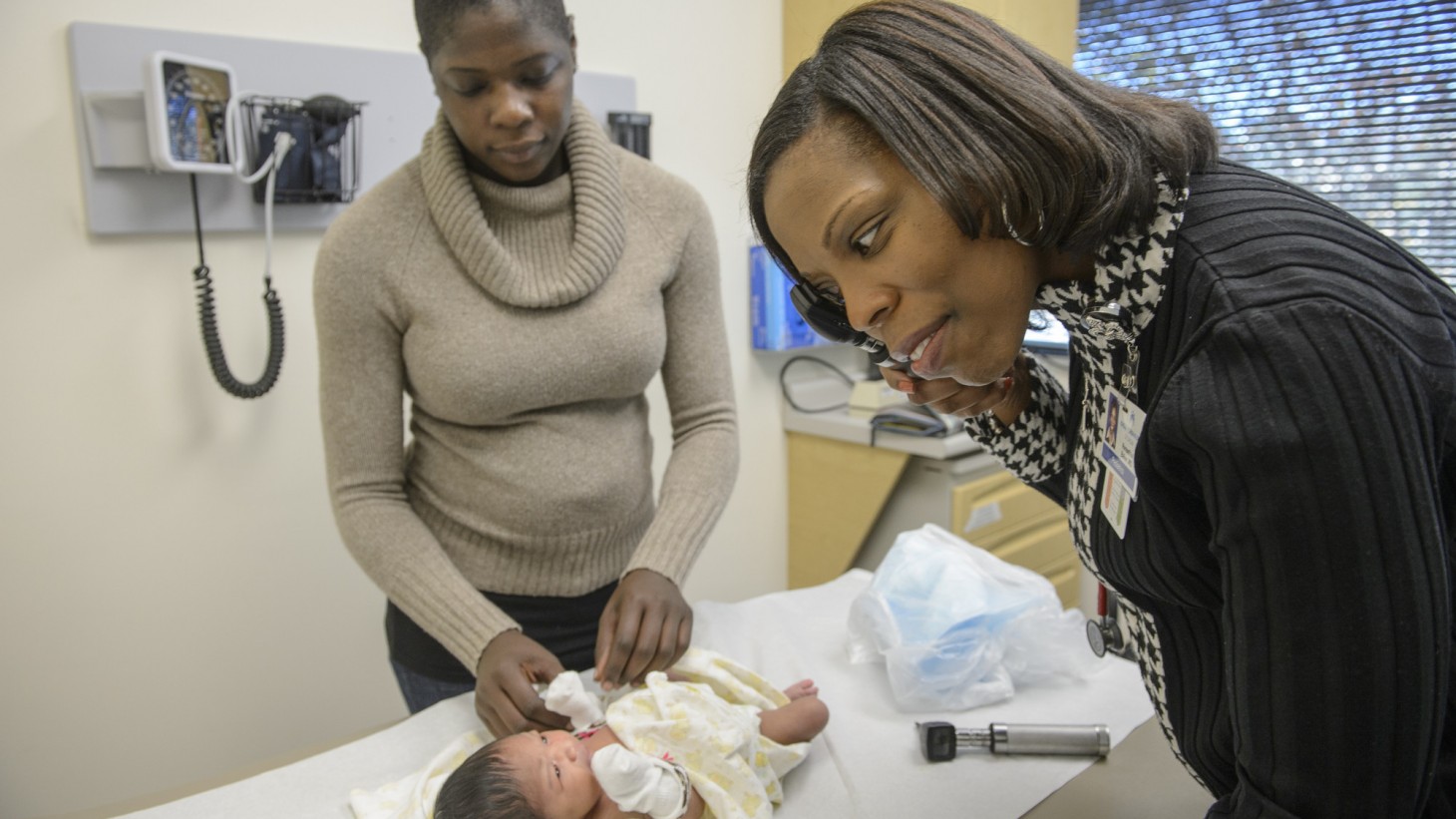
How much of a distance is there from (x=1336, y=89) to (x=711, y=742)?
2339mm

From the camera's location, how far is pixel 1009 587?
5.20 ft

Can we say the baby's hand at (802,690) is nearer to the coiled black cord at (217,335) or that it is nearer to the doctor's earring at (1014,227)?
the doctor's earring at (1014,227)

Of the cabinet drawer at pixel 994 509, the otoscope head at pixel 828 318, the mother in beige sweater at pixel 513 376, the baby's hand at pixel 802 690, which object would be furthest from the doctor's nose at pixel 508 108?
the cabinet drawer at pixel 994 509

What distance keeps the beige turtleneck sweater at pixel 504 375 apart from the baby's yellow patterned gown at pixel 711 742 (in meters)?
0.18

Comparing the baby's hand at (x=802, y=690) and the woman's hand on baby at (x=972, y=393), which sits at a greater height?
the woman's hand on baby at (x=972, y=393)

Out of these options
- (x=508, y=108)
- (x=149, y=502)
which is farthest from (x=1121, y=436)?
(x=149, y=502)

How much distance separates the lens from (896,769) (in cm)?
127

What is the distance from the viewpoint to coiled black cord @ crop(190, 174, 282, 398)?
1823 millimetres

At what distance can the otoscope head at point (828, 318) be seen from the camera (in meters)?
0.89

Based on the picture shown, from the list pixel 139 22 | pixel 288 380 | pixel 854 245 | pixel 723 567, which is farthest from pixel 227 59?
pixel 723 567

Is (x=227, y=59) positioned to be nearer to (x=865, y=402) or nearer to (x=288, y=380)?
(x=288, y=380)

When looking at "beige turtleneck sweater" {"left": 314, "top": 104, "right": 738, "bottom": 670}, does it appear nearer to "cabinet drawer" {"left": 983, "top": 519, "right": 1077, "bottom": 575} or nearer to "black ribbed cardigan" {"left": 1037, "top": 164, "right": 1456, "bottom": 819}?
"black ribbed cardigan" {"left": 1037, "top": 164, "right": 1456, "bottom": 819}

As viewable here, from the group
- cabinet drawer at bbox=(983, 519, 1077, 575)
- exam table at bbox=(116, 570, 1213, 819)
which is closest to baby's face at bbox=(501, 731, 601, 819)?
exam table at bbox=(116, 570, 1213, 819)

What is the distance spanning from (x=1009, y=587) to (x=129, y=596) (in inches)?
67.0
